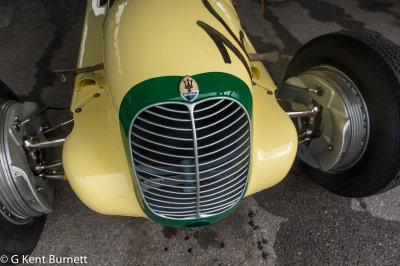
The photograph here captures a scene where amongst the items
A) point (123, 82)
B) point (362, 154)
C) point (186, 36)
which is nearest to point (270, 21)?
point (362, 154)

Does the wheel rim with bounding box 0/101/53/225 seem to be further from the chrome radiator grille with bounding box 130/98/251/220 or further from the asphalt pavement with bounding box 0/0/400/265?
the chrome radiator grille with bounding box 130/98/251/220

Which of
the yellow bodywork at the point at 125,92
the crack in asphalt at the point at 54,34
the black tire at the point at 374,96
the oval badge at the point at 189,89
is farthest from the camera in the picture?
the crack in asphalt at the point at 54,34

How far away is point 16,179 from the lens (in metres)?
1.44

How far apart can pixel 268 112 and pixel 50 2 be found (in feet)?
10.7

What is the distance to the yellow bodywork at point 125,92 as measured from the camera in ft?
3.88

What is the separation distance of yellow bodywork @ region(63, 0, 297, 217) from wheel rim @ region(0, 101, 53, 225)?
0.31m

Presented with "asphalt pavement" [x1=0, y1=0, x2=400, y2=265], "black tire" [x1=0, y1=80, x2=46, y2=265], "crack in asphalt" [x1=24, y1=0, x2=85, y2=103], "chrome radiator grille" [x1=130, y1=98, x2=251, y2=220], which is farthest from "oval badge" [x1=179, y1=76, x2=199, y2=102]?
"crack in asphalt" [x1=24, y1=0, x2=85, y2=103]

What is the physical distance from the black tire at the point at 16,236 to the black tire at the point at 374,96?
1697mm

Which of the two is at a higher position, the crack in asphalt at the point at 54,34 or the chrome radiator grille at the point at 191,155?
the chrome radiator grille at the point at 191,155

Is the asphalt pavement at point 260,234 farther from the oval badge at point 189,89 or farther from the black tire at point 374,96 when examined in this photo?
the oval badge at point 189,89

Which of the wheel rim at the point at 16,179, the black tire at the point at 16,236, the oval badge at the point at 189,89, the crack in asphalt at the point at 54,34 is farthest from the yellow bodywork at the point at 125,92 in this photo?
the crack in asphalt at the point at 54,34

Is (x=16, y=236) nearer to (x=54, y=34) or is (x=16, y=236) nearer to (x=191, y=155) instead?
(x=191, y=155)

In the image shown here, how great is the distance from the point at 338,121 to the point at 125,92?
3.57 ft

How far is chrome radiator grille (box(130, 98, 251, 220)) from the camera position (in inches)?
42.0
